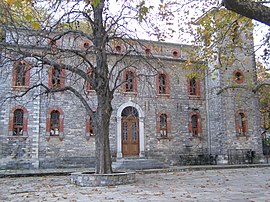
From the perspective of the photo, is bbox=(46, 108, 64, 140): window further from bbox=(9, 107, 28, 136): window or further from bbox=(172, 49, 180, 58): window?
bbox=(172, 49, 180, 58): window

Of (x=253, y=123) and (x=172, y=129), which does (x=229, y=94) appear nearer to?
(x=253, y=123)

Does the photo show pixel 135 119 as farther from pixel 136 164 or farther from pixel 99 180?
pixel 99 180

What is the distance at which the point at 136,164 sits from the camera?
57.0 feet

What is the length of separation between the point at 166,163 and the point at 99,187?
9.69 meters

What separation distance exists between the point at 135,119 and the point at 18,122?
22.9ft

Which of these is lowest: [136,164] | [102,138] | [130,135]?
[136,164]

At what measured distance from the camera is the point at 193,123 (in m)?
20.8

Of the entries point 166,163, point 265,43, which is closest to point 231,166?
point 166,163

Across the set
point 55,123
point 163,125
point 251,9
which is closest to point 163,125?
point 163,125

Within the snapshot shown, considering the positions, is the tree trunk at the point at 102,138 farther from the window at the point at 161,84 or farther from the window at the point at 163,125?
the window at the point at 161,84

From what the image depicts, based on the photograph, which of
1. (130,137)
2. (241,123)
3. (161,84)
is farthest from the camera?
(241,123)

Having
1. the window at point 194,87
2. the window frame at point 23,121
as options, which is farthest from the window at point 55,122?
the window at point 194,87

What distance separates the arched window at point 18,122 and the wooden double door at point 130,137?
19.8 ft

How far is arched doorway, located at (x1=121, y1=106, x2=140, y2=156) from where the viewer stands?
1900cm
